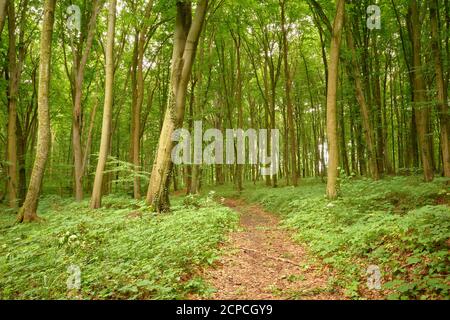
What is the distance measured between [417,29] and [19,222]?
625 inches

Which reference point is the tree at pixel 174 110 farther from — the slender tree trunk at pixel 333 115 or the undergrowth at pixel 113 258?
the slender tree trunk at pixel 333 115

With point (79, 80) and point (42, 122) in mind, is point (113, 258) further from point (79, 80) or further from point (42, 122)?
point (79, 80)

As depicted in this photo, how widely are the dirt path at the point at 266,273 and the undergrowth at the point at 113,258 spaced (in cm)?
36

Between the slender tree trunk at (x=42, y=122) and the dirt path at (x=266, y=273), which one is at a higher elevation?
the slender tree trunk at (x=42, y=122)

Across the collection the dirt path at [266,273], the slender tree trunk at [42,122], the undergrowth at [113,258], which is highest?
the slender tree trunk at [42,122]

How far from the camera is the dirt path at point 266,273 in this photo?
4.73 metres

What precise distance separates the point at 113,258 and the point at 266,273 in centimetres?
282

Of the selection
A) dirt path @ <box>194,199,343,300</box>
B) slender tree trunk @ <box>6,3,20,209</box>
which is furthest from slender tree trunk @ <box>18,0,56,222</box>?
dirt path @ <box>194,199,343,300</box>

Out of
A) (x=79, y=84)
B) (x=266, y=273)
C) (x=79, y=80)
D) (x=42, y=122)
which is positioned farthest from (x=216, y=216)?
(x=79, y=80)

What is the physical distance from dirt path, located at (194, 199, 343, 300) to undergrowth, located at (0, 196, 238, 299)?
1.18 feet

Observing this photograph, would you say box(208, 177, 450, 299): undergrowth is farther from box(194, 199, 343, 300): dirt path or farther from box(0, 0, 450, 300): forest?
box(194, 199, 343, 300): dirt path

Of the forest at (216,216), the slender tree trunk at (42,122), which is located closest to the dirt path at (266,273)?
the forest at (216,216)

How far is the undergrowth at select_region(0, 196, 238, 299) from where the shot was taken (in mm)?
4637
